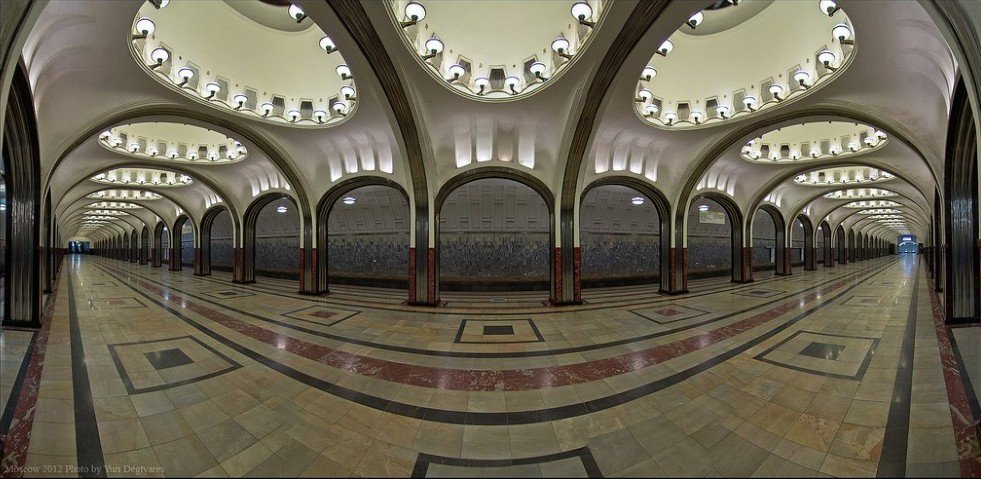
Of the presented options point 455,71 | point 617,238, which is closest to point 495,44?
point 455,71

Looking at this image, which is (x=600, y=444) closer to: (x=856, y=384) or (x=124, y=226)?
(x=856, y=384)

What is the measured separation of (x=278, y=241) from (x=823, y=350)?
65.4 feet

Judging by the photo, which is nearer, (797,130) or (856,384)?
(856,384)

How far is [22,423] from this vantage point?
306cm

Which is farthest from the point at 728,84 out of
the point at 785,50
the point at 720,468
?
the point at 720,468

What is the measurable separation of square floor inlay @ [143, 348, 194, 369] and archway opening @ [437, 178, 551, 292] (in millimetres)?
8328

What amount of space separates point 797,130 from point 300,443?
1775cm

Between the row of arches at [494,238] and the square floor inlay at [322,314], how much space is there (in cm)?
274

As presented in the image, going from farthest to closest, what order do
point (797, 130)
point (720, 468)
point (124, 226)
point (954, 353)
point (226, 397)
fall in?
point (124, 226) → point (797, 130) → point (954, 353) → point (226, 397) → point (720, 468)

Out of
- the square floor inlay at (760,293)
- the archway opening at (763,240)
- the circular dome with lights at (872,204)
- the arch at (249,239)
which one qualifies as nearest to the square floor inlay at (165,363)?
the arch at (249,239)

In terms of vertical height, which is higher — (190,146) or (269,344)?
(190,146)

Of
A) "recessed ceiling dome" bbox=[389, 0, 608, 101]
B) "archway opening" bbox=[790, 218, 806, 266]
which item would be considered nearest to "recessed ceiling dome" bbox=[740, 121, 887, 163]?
"recessed ceiling dome" bbox=[389, 0, 608, 101]

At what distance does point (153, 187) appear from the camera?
17.0 meters

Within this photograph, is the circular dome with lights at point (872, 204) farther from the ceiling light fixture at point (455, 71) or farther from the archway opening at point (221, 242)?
the archway opening at point (221, 242)
